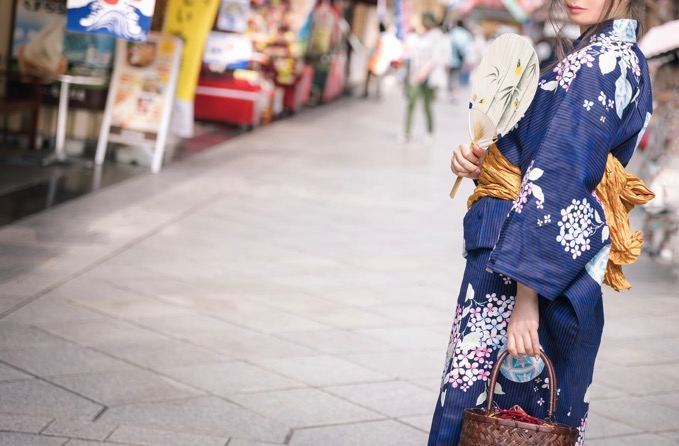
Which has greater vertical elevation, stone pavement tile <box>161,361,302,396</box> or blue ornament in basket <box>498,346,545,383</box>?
blue ornament in basket <box>498,346,545,383</box>

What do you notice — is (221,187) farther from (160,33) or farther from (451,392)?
(451,392)

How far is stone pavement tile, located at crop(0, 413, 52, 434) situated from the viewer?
323cm

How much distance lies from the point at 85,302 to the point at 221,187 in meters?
3.95

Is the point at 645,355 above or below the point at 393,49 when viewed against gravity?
below

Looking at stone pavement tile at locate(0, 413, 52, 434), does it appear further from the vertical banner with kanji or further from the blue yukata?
the vertical banner with kanji

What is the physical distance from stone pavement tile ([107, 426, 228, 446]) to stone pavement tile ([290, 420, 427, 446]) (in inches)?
10.9

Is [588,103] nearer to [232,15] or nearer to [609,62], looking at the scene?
[609,62]

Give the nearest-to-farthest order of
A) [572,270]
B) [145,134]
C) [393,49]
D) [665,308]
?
[572,270], [665,308], [145,134], [393,49]

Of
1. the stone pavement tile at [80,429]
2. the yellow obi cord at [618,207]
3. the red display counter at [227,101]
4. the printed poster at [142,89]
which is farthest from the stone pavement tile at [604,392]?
the red display counter at [227,101]

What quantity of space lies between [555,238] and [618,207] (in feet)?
0.74

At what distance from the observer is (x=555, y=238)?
6.70ft

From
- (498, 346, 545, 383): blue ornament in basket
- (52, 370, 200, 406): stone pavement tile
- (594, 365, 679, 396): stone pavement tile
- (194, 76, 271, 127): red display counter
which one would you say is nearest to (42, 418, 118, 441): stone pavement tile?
(52, 370, 200, 406): stone pavement tile

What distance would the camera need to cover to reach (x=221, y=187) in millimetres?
8758

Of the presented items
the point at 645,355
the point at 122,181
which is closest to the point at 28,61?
the point at 122,181
